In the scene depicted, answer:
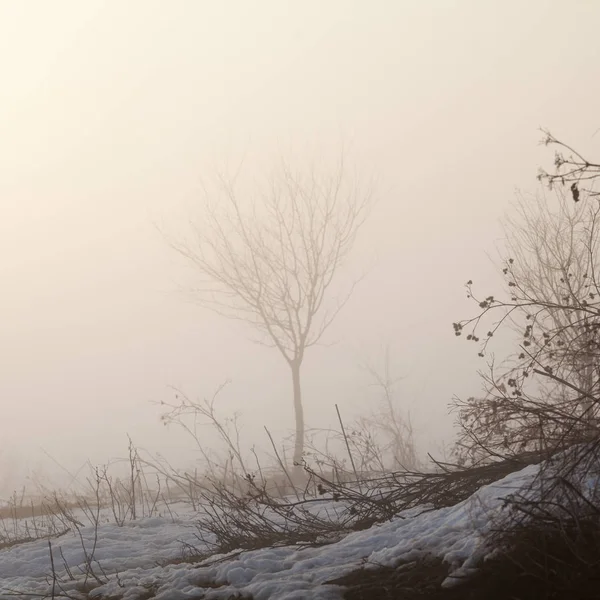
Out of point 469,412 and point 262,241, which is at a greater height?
point 262,241

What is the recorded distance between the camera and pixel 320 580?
3.01m

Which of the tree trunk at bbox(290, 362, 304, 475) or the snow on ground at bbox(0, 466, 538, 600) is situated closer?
the snow on ground at bbox(0, 466, 538, 600)

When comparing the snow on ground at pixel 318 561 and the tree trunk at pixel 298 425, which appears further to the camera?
the tree trunk at pixel 298 425

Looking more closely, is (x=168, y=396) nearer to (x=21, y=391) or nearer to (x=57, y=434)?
(x=57, y=434)

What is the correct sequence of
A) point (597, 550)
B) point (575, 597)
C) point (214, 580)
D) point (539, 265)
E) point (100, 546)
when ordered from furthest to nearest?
1. point (539, 265)
2. point (100, 546)
3. point (214, 580)
4. point (597, 550)
5. point (575, 597)

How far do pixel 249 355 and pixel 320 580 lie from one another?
6130cm

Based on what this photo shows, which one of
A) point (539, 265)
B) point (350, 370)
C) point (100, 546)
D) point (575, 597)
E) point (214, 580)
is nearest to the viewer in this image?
point (575, 597)

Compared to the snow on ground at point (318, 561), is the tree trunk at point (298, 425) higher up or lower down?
higher up

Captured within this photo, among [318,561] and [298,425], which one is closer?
[318,561]

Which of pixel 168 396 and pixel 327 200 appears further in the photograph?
pixel 168 396

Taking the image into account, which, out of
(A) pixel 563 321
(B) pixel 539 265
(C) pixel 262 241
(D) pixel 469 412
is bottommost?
(D) pixel 469 412

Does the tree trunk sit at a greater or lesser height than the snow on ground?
greater

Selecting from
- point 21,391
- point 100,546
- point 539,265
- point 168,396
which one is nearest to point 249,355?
point 168,396

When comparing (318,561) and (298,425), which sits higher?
(298,425)
